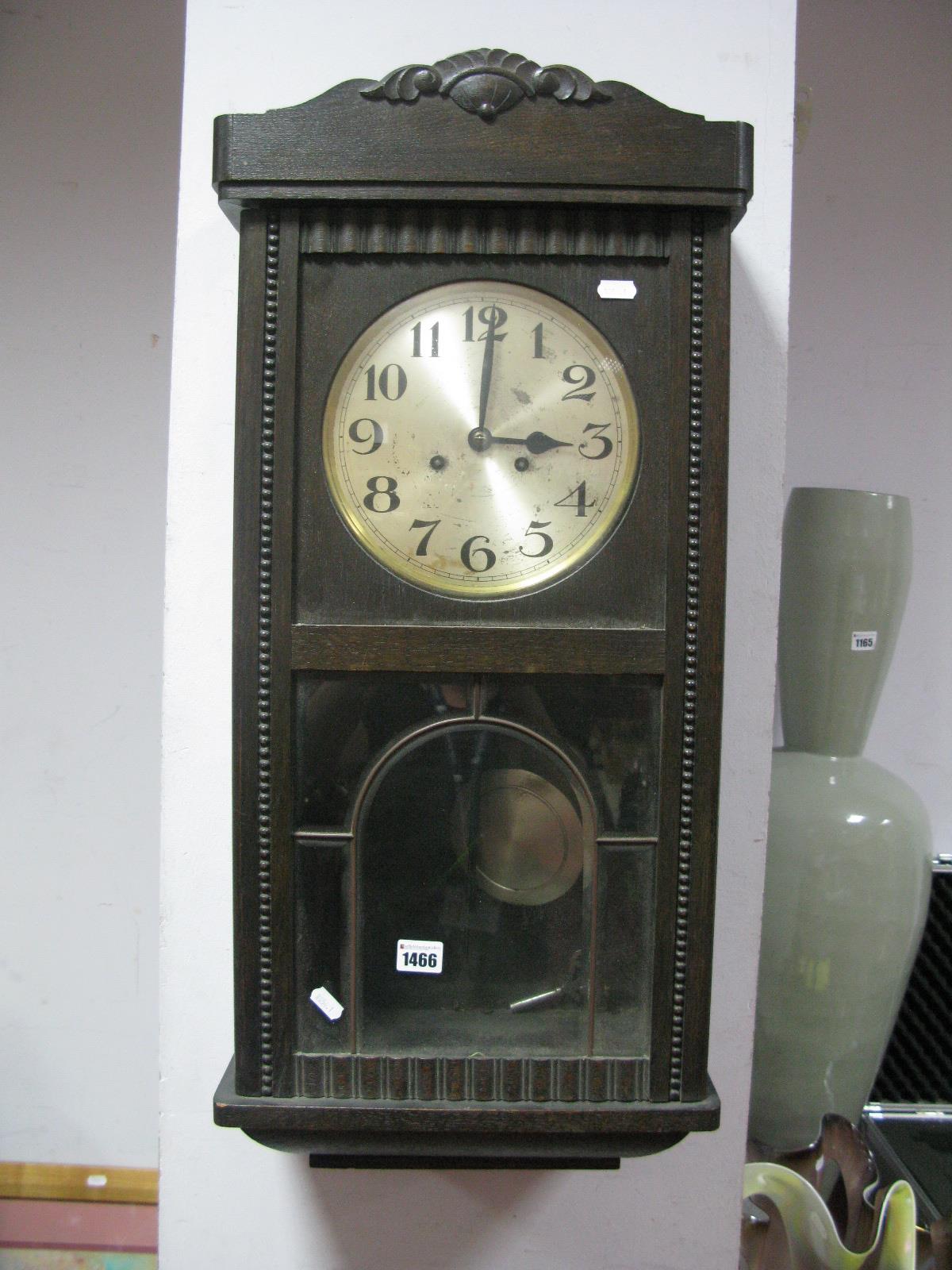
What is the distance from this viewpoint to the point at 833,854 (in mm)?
1093

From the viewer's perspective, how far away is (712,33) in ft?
2.89

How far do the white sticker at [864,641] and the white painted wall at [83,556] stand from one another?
0.91m

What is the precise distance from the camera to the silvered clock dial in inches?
29.7

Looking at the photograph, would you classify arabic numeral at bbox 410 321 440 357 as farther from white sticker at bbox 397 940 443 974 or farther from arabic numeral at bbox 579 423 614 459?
white sticker at bbox 397 940 443 974

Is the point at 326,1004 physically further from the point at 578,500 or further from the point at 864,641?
the point at 864,641

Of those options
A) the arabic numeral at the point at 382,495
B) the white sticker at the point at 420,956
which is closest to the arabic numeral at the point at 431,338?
the arabic numeral at the point at 382,495

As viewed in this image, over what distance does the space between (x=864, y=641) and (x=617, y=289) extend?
56cm

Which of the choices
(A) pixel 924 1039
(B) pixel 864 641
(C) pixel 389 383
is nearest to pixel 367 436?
(C) pixel 389 383

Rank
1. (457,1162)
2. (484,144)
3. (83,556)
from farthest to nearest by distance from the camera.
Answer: (83,556) < (457,1162) < (484,144)

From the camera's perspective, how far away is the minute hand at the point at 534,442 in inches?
29.9

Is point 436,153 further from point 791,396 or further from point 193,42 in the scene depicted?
point 791,396

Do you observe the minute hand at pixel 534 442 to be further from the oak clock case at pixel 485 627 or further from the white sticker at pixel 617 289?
the white sticker at pixel 617 289

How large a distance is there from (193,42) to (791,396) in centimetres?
87

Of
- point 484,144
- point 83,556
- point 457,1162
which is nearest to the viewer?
point 484,144
